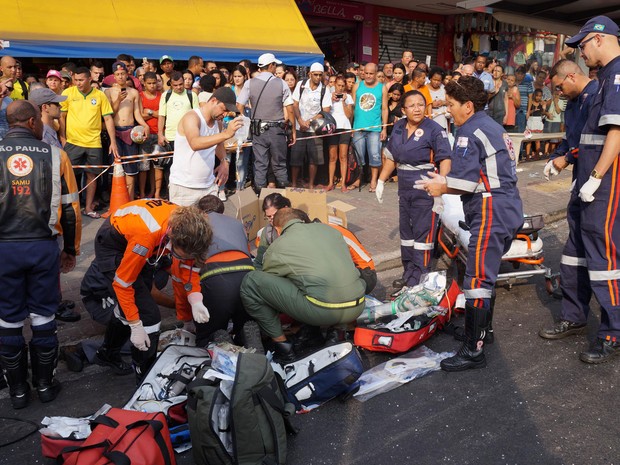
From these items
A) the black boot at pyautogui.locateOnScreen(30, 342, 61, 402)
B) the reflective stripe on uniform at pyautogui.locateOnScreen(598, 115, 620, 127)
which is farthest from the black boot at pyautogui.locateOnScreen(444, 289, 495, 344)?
the black boot at pyautogui.locateOnScreen(30, 342, 61, 402)

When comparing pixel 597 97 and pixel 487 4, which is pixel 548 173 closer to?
pixel 597 97

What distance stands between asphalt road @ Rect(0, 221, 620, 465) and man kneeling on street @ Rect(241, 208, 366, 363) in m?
0.56

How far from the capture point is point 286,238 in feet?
13.9

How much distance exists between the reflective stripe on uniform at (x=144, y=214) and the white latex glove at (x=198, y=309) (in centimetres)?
61

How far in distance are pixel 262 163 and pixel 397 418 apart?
5.21 meters

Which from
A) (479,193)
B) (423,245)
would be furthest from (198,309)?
(423,245)

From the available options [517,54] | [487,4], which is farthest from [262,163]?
[517,54]

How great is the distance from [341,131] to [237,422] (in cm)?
684

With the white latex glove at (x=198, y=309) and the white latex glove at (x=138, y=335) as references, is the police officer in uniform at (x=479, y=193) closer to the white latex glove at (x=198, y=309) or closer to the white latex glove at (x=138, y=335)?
the white latex glove at (x=198, y=309)

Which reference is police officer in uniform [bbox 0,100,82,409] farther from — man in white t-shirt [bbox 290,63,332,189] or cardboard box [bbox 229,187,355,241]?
man in white t-shirt [bbox 290,63,332,189]

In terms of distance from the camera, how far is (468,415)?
143 inches

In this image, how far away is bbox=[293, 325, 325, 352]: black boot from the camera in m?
4.50

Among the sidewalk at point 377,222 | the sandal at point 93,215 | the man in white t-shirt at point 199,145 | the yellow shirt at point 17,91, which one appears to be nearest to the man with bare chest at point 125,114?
the sandal at point 93,215

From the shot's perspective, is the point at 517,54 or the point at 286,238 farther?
the point at 517,54
